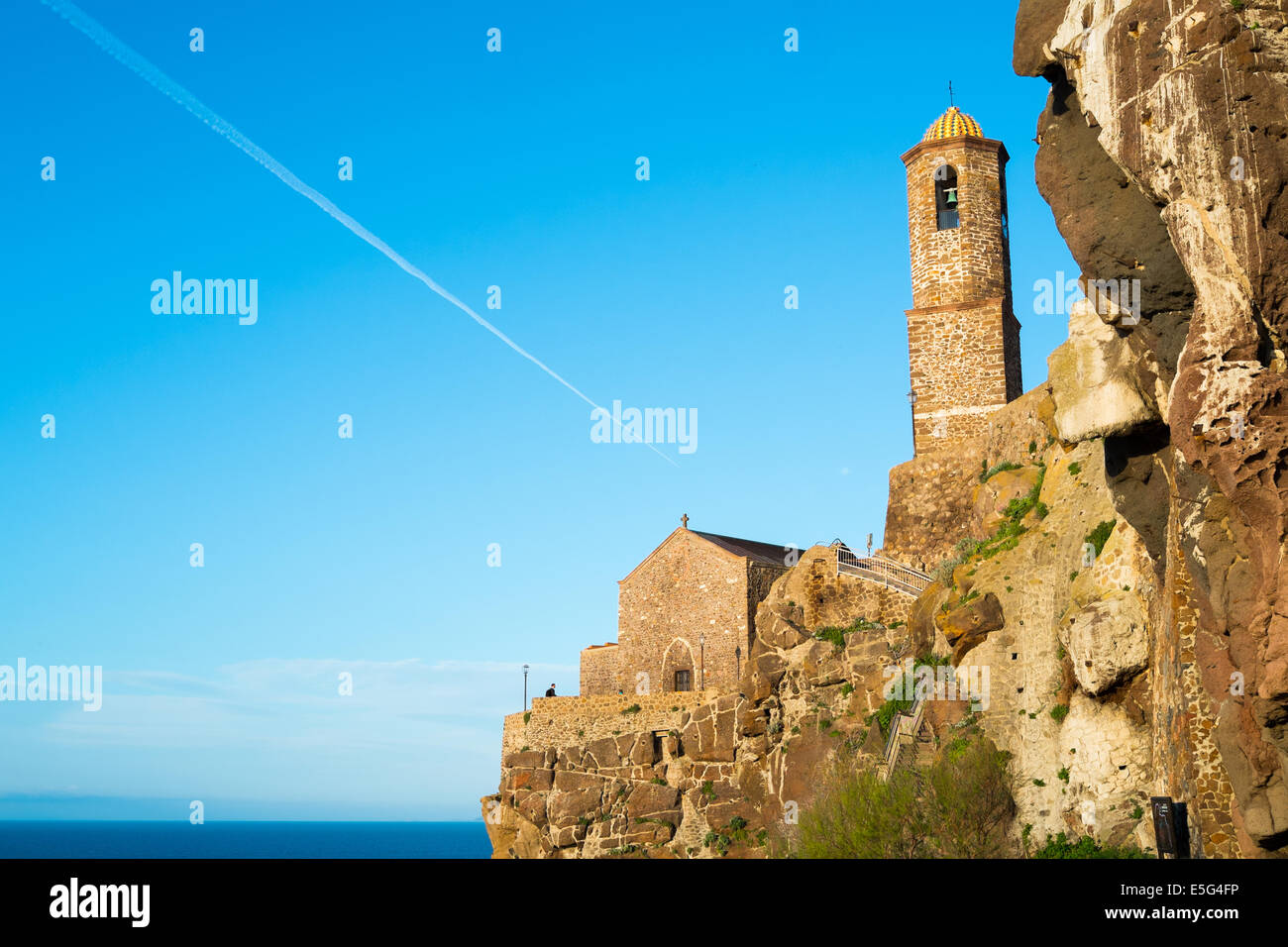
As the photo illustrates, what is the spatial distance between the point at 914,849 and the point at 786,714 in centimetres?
1181

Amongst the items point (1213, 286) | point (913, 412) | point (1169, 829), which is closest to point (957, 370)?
point (913, 412)

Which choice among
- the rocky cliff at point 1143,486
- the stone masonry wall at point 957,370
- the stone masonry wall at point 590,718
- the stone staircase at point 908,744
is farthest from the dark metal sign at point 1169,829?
the stone masonry wall at point 590,718

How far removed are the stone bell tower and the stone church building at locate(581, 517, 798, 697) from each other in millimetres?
13367

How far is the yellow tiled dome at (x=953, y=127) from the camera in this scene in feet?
155

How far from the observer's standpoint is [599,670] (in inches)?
2288

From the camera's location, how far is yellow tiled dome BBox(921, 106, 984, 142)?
4734cm

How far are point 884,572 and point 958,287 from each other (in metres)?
12.3

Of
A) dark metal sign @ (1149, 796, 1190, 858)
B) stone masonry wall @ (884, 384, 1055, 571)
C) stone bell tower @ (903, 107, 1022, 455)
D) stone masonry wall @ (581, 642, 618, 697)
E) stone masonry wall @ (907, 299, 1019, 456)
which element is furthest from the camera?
stone masonry wall @ (581, 642, 618, 697)

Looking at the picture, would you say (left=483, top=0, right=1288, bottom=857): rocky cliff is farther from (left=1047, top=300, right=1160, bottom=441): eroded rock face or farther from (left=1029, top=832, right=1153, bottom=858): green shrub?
(left=1029, top=832, right=1153, bottom=858): green shrub

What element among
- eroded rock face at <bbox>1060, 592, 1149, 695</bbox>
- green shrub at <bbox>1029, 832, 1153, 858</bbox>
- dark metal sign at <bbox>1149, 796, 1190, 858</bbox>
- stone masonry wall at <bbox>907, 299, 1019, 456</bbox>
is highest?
stone masonry wall at <bbox>907, 299, 1019, 456</bbox>

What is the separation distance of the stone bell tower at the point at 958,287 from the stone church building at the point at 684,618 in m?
13.4

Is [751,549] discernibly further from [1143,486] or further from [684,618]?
[1143,486]

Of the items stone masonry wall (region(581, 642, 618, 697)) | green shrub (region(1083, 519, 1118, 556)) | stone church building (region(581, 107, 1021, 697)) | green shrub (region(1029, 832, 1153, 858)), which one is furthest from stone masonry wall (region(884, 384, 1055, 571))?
stone masonry wall (region(581, 642, 618, 697))
